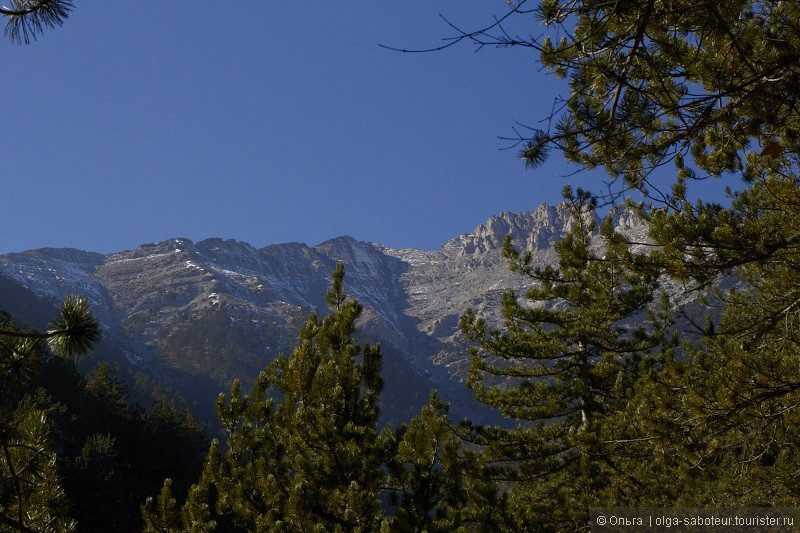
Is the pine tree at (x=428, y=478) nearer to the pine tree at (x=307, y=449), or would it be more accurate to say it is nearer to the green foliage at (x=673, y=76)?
the pine tree at (x=307, y=449)

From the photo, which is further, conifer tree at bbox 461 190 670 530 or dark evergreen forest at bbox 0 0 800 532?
conifer tree at bbox 461 190 670 530

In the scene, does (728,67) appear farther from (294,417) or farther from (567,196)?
(567,196)

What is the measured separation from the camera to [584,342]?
12.0m

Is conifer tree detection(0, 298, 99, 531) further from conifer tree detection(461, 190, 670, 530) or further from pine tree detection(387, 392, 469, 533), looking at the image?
conifer tree detection(461, 190, 670, 530)

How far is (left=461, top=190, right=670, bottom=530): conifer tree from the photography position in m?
10.3

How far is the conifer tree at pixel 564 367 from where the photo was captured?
10.3m

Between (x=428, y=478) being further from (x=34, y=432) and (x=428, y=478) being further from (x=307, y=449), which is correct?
(x=34, y=432)

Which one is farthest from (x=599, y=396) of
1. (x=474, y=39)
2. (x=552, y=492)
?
(x=474, y=39)

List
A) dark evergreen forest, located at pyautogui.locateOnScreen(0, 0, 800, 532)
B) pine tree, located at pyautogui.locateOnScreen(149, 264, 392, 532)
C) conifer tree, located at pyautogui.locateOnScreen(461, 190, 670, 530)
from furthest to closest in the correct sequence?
conifer tree, located at pyautogui.locateOnScreen(461, 190, 670, 530), pine tree, located at pyautogui.locateOnScreen(149, 264, 392, 532), dark evergreen forest, located at pyautogui.locateOnScreen(0, 0, 800, 532)

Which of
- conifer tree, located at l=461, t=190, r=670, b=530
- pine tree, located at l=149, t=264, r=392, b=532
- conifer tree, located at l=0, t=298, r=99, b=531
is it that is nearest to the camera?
conifer tree, located at l=0, t=298, r=99, b=531

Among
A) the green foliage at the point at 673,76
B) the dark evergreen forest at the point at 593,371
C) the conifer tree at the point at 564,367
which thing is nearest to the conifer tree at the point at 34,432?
the dark evergreen forest at the point at 593,371

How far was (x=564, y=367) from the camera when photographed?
39.8ft

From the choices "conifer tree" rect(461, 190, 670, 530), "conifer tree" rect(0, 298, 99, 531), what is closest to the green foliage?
"conifer tree" rect(0, 298, 99, 531)

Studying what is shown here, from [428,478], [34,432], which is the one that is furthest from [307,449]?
[34,432]
